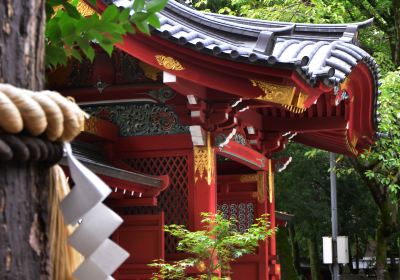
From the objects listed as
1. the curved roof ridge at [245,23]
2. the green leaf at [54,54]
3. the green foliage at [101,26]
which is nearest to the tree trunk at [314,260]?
the curved roof ridge at [245,23]

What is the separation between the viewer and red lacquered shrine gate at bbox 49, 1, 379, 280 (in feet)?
25.2

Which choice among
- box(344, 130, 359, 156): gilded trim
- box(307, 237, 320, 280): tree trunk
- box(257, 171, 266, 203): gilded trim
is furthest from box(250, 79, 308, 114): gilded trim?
box(307, 237, 320, 280): tree trunk

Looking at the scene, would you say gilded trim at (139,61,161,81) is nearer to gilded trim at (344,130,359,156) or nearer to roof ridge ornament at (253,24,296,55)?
roof ridge ornament at (253,24,296,55)

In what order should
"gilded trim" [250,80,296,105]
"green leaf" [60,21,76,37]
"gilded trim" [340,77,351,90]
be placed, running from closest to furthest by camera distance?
1. "green leaf" [60,21,76,37]
2. "gilded trim" [250,80,296,105]
3. "gilded trim" [340,77,351,90]

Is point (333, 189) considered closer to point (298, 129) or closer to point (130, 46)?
point (298, 129)

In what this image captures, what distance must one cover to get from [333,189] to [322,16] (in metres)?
4.44

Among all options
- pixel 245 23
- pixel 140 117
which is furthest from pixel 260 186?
pixel 140 117

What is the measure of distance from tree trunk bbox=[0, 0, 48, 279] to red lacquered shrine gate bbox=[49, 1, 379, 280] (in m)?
5.37

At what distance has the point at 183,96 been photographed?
27.9 feet

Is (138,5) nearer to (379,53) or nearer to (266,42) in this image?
(266,42)

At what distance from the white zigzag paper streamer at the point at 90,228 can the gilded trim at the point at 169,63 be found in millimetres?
6113

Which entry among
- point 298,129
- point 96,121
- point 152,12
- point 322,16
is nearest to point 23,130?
point 152,12

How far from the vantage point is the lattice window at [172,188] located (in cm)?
888

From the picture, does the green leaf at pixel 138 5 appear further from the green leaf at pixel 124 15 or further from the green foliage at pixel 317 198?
the green foliage at pixel 317 198
